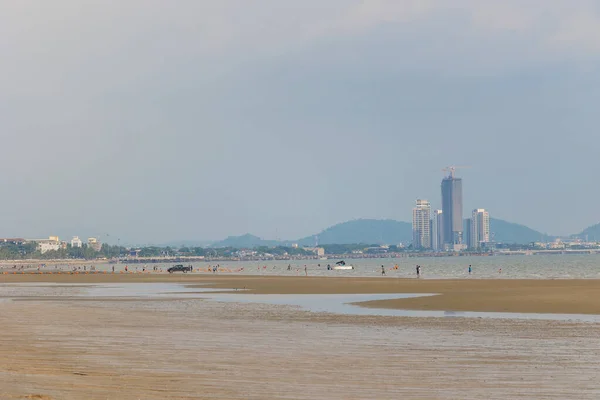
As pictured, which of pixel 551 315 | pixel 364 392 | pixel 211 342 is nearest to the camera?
pixel 364 392

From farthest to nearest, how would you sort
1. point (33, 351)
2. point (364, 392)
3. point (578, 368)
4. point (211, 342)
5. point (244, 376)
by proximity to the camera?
point (211, 342)
point (33, 351)
point (578, 368)
point (244, 376)
point (364, 392)

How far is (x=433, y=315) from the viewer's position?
37.4 metres

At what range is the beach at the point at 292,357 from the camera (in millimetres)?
15172

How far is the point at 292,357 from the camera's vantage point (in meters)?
20.8

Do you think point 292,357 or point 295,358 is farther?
point 292,357

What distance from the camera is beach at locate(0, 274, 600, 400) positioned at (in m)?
15.2

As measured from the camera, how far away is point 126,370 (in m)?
17.8

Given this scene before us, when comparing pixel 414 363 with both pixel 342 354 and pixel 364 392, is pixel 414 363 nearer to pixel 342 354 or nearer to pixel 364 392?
pixel 342 354

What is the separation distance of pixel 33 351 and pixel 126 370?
508 cm

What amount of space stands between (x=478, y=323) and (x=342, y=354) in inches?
486

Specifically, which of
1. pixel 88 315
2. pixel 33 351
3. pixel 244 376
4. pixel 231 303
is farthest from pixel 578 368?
pixel 231 303

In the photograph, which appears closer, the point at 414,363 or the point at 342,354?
the point at 414,363

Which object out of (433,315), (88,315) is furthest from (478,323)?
(88,315)

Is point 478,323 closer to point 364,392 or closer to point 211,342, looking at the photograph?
point 211,342
